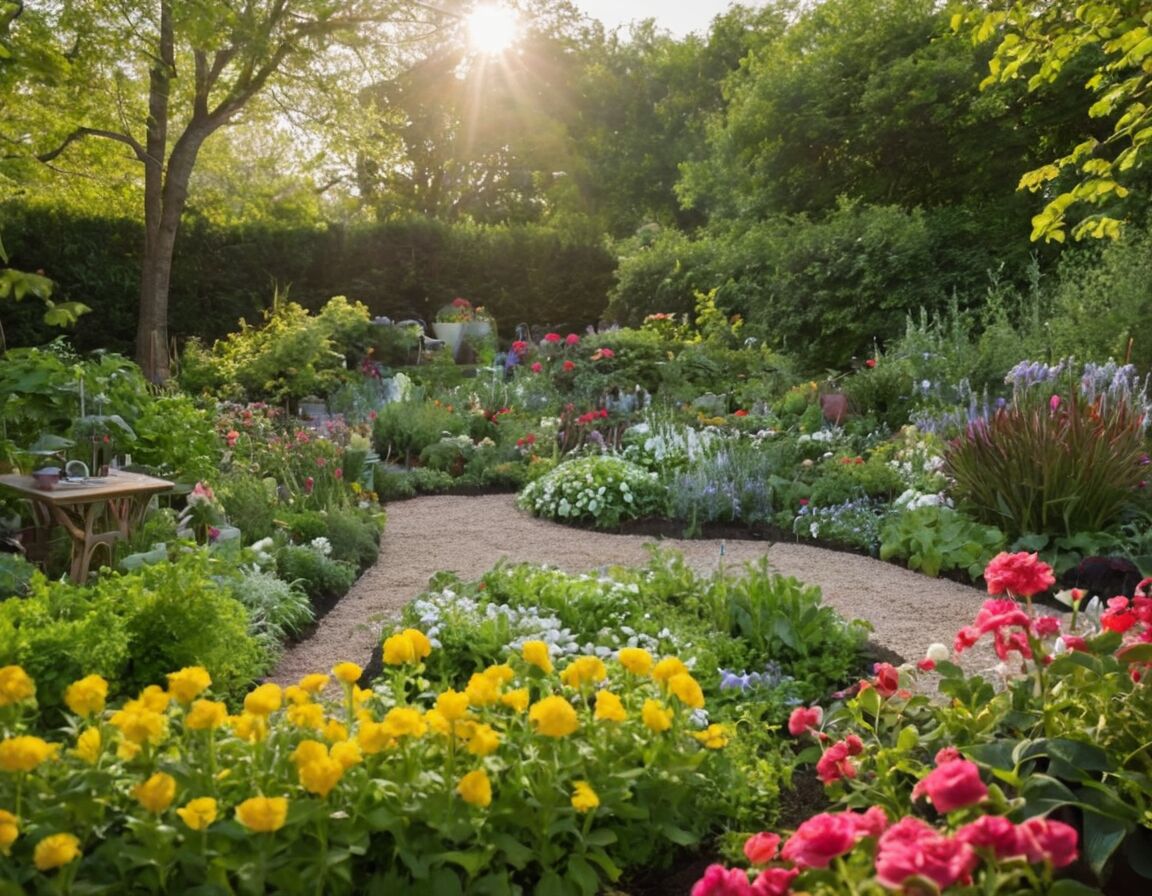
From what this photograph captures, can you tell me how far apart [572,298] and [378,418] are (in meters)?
8.23

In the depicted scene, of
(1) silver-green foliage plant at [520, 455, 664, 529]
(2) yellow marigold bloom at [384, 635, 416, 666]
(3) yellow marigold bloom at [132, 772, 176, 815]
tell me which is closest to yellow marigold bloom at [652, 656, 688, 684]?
(2) yellow marigold bloom at [384, 635, 416, 666]

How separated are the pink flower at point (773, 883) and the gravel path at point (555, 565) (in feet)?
8.75

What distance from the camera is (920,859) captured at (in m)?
1.26

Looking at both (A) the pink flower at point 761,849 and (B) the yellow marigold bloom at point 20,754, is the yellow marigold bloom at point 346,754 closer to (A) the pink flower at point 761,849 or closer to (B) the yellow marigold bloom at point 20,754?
(B) the yellow marigold bloom at point 20,754

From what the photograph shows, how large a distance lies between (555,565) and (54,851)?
4.04 metres

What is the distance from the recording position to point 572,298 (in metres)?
17.0

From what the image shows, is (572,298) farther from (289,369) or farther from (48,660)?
(48,660)

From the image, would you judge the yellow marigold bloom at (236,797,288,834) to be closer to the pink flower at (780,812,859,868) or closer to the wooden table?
the pink flower at (780,812,859,868)

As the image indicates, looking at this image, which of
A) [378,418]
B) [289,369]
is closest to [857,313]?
[378,418]

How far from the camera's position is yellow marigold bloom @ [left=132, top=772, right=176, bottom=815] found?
5.43ft

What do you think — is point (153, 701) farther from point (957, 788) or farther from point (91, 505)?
point (91, 505)

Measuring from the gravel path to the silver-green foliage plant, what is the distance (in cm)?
17

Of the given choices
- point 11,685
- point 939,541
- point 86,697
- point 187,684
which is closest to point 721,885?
point 187,684

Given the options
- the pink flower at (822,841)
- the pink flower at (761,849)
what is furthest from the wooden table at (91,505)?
the pink flower at (822,841)
